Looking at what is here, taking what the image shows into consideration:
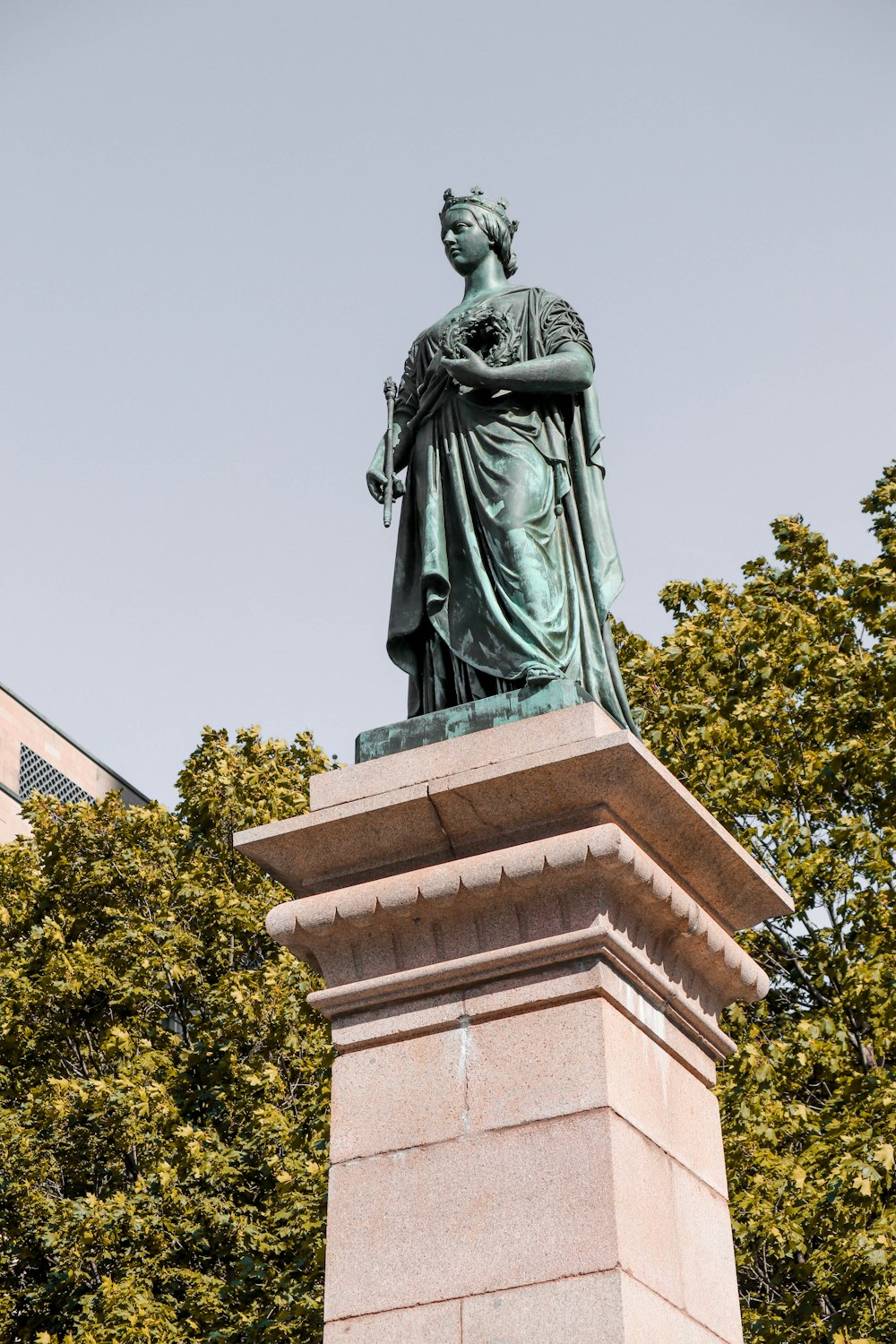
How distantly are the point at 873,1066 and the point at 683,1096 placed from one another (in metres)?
9.42

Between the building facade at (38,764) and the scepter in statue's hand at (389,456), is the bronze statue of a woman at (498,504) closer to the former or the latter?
the scepter in statue's hand at (389,456)

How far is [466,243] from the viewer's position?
26.1 feet

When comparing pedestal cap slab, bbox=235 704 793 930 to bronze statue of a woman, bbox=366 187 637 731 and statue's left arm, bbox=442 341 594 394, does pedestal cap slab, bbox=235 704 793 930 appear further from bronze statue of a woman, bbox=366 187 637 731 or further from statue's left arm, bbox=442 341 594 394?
statue's left arm, bbox=442 341 594 394

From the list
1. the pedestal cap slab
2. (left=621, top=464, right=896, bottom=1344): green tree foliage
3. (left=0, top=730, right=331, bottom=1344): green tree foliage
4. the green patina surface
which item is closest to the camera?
the pedestal cap slab

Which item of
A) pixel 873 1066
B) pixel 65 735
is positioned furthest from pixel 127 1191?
pixel 65 735

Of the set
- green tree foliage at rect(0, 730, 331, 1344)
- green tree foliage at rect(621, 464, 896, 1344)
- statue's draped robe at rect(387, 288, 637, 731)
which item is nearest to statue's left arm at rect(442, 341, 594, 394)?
statue's draped robe at rect(387, 288, 637, 731)

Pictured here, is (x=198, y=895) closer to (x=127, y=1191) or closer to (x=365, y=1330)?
(x=127, y=1191)

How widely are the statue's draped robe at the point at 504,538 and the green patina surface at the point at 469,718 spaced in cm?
12

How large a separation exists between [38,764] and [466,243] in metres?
28.3

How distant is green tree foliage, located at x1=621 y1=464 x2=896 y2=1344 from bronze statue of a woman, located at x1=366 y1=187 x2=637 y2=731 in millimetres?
6700

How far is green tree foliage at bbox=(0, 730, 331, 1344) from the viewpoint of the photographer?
16.1m

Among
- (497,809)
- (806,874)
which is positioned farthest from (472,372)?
(806,874)

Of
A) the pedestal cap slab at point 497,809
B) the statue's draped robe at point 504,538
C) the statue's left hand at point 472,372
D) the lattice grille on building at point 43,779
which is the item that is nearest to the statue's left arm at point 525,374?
the statue's left hand at point 472,372

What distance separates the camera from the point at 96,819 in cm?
2120
